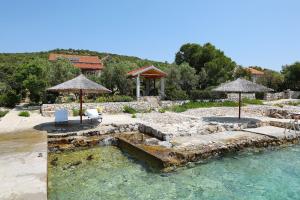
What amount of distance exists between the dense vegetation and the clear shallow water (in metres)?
13.3

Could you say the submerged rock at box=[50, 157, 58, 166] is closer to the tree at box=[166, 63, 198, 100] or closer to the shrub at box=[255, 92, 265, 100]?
the tree at box=[166, 63, 198, 100]

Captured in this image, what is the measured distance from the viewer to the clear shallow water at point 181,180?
7273mm

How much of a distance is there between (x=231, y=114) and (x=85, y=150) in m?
11.9

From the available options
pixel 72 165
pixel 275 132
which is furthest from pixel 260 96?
pixel 72 165

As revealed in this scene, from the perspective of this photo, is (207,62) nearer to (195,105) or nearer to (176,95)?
(176,95)

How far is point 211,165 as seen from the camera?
9.51m

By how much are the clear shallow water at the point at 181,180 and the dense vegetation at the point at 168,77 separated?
13255mm

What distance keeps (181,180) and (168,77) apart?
74.2 feet

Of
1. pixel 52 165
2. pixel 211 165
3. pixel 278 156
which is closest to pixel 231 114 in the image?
pixel 278 156

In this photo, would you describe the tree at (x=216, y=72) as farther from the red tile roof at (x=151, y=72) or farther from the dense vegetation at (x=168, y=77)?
the red tile roof at (x=151, y=72)

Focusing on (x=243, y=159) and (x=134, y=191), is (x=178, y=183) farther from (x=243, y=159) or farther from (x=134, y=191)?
(x=243, y=159)

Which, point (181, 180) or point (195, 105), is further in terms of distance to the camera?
point (195, 105)

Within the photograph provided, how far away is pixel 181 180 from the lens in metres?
8.12

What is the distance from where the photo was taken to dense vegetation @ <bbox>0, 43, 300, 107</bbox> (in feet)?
76.8
